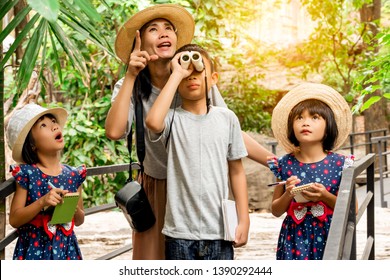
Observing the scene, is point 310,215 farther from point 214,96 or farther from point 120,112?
point 120,112

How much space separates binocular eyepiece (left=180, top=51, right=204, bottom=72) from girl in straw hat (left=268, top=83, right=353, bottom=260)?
0.56 meters

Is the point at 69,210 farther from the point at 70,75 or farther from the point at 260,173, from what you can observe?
the point at 260,173

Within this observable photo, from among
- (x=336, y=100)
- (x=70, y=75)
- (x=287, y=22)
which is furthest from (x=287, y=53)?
(x=336, y=100)

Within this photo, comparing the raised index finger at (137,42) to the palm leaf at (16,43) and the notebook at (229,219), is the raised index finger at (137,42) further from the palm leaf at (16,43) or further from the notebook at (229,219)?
the notebook at (229,219)

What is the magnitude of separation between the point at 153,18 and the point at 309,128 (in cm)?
73

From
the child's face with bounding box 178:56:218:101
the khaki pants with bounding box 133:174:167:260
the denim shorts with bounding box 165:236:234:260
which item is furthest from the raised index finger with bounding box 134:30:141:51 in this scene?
the denim shorts with bounding box 165:236:234:260

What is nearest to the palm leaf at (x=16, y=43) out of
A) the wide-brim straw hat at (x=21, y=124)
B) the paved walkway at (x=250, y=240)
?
the wide-brim straw hat at (x=21, y=124)

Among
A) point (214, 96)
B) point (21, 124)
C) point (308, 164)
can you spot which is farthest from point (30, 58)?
point (308, 164)

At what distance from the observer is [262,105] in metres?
15.0

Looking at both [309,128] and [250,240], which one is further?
[250,240]

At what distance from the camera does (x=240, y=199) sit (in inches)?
92.9

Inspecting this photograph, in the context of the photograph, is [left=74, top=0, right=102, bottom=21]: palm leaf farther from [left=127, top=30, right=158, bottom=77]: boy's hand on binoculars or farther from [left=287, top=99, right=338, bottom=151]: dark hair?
[left=287, top=99, right=338, bottom=151]: dark hair

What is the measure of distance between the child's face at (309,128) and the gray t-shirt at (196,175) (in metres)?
0.43

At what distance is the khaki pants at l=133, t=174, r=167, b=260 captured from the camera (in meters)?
2.45
